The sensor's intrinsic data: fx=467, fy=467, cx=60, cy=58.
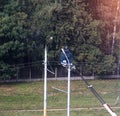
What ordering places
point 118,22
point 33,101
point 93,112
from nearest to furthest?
point 93,112
point 33,101
point 118,22

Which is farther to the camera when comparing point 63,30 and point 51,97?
point 63,30

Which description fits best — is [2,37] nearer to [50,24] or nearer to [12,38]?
[12,38]

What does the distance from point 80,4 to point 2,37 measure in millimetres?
2329

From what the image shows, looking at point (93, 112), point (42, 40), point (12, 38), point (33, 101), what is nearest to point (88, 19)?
point (42, 40)

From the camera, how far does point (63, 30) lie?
1170cm

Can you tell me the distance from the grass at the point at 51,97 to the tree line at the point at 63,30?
2.27 feet

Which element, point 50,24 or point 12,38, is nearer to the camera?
point 12,38

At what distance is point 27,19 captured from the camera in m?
11.6

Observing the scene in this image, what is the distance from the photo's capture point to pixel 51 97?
9547 millimetres

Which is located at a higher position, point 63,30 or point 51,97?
point 63,30

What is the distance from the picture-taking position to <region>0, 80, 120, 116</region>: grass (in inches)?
299

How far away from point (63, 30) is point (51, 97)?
8.63ft

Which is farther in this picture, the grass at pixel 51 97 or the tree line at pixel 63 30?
the tree line at pixel 63 30

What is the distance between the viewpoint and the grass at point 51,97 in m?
7.59
